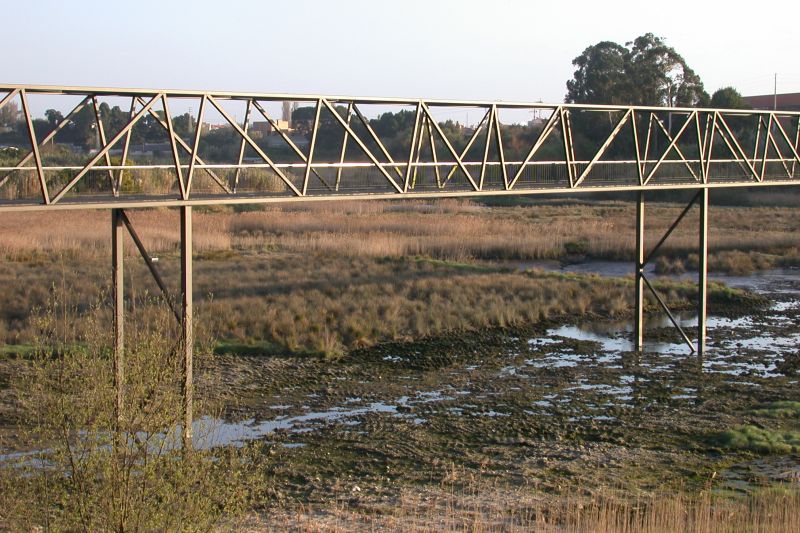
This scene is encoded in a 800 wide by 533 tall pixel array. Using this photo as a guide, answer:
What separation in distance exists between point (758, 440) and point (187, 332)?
10859 mm

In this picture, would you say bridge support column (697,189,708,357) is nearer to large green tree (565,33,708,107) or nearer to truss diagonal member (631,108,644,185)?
truss diagonal member (631,108,644,185)

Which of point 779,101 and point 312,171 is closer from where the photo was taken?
point 312,171

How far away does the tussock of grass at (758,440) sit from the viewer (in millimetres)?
18438

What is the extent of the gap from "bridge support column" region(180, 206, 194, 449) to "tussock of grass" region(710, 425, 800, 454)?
10.0 m

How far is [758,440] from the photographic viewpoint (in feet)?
61.6

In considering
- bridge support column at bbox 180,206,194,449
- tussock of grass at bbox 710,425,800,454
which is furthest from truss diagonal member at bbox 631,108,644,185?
bridge support column at bbox 180,206,194,449

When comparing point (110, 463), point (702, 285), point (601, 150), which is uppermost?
point (601, 150)

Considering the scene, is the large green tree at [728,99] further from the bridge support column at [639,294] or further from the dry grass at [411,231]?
the bridge support column at [639,294]

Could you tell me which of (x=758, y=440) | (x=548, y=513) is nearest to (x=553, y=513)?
(x=548, y=513)

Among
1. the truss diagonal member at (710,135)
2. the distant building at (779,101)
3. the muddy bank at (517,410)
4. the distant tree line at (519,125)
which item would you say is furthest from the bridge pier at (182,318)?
the distant building at (779,101)

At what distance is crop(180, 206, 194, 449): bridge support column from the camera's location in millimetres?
12359

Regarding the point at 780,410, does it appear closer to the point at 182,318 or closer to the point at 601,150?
the point at 601,150

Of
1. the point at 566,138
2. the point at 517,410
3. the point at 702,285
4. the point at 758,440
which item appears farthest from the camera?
the point at 702,285

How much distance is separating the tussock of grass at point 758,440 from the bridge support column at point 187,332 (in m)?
10.0
